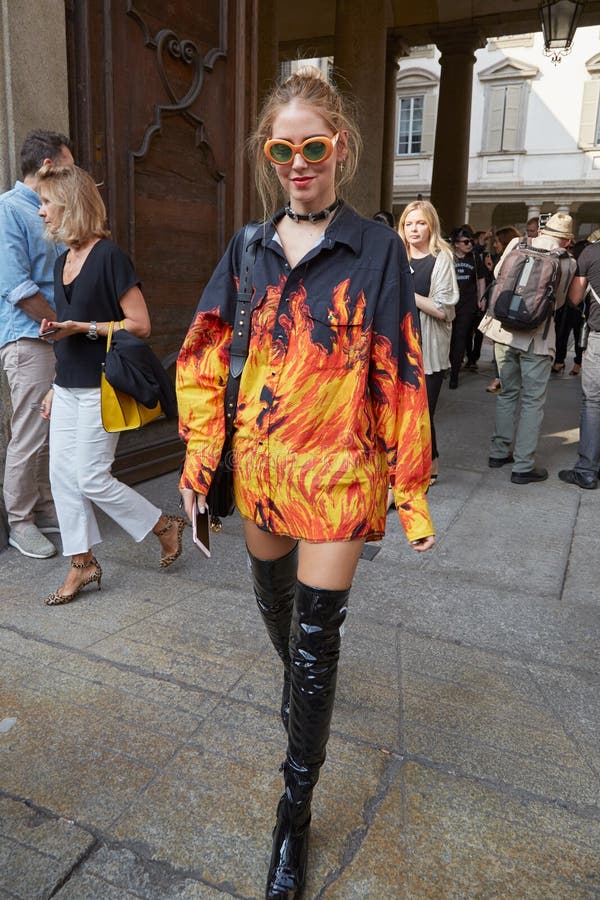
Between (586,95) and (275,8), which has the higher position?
(586,95)

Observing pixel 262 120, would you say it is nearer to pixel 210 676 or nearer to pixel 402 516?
pixel 402 516

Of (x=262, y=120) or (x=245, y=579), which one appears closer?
(x=262, y=120)

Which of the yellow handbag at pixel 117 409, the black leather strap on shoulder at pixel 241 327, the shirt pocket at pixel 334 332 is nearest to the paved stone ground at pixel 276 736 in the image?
the yellow handbag at pixel 117 409

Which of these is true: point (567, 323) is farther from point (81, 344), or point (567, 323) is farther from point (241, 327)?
point (241, 327)

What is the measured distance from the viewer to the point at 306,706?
194 cm

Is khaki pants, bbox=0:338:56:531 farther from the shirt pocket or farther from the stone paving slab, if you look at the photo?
the shirt pocket

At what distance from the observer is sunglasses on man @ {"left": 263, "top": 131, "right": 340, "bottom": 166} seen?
1863mm

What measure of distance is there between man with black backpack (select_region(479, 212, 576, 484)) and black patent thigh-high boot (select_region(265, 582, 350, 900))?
408cm

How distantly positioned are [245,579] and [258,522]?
1.83 metres

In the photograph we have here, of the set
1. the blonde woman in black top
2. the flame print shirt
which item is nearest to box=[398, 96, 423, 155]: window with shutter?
the blonde woman in black top

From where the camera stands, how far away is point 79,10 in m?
4.32

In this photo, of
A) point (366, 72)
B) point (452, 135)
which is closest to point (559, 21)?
Result: point (366, 72)

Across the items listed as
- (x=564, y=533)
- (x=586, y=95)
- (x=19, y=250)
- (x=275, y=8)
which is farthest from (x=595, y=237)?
(x=586, y=95)

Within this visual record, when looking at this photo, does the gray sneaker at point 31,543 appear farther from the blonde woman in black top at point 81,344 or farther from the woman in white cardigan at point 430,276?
the woman in white cardigan at point 430,276
